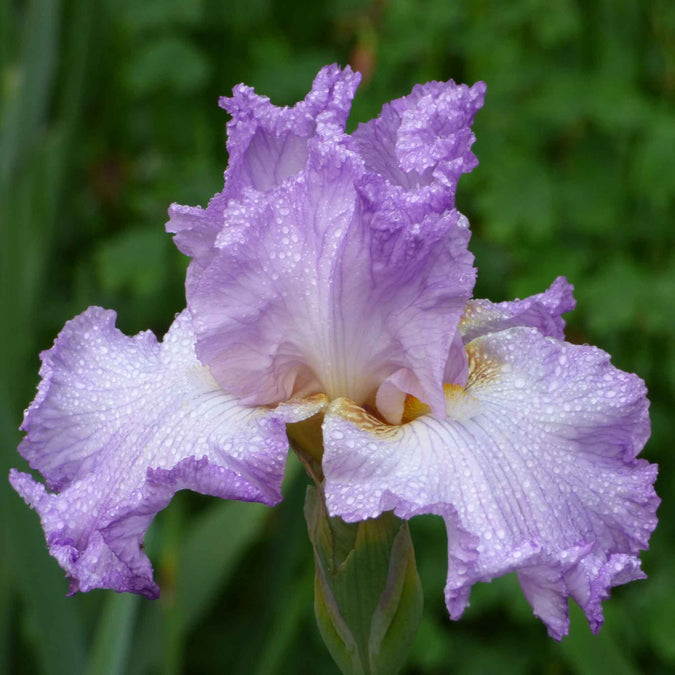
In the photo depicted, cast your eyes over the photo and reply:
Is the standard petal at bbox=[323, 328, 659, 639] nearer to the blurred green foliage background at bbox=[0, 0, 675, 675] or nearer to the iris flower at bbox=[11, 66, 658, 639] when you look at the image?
the iris flower at bbox=[11, 66, 658, 639]

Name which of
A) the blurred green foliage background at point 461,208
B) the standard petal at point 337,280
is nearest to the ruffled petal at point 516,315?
the standard petal at point 337,280

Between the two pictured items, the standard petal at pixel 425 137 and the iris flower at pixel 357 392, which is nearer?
the iris flower at pixel 357 392

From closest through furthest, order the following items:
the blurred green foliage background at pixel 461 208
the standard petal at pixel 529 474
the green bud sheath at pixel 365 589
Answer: the standard petal at pixel 529 474 < the green bud sheath at pixel 365 589 < the blurred green foliage background at pixel 461 208

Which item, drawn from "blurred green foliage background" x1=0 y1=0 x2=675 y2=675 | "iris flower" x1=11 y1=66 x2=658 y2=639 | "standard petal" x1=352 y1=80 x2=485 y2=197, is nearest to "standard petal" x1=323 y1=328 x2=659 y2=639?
"iris flower" x1=11 y1=66 x2=658 y2=639

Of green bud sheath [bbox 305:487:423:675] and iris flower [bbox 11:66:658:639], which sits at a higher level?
iris flower [bbox 11:66:658:639]

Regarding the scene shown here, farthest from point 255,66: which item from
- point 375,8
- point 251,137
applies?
point 251,137

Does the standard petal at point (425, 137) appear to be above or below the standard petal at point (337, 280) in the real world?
above

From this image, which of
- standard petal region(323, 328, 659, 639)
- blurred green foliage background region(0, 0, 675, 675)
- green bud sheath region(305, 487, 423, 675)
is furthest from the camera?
blurred green foliage background region(0, 0, 675, 675)

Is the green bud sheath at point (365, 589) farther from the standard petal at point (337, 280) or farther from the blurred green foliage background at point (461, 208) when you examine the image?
the blurred green foliage background at point (461, 208)
